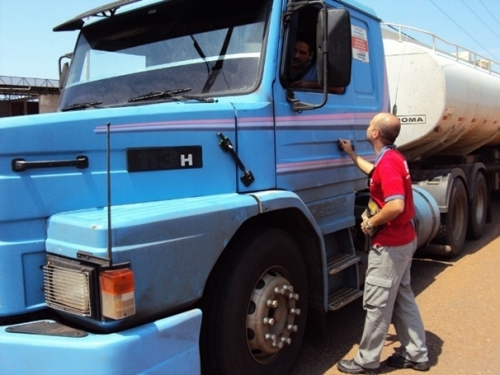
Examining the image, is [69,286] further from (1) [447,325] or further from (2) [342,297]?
(1) [447,325]

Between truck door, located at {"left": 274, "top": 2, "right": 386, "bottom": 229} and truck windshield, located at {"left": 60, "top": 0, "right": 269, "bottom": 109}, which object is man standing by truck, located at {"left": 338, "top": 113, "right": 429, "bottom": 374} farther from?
truck windshield, located at {"left": 60, "top": 0, "right": 269, "bottom": 109}

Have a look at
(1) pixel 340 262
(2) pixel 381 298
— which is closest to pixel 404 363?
(2) pixel 381 298

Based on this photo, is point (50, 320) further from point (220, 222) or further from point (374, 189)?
point (374, 189)

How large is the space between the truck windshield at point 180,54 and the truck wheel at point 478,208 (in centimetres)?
543

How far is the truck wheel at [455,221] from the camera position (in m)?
6.51

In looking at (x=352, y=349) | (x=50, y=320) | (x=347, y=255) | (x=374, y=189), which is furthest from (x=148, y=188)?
(x=352, y=349)

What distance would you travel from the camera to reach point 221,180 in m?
2.89

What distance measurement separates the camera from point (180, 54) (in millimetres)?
3293

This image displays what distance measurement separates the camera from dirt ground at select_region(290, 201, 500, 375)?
364cm

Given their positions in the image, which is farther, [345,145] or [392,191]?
[345,145]

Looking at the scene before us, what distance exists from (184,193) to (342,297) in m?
1.73

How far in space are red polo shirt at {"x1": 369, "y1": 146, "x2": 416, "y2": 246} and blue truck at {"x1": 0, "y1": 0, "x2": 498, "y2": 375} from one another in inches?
17.3

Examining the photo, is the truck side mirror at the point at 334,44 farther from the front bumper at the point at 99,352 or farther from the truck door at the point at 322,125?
the front bumper at the point at 99,352

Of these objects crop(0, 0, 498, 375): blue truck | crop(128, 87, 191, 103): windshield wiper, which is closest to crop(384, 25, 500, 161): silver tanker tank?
crop(0, 0, 498, 375): blue truck
